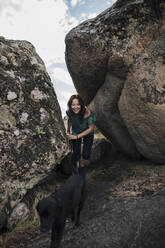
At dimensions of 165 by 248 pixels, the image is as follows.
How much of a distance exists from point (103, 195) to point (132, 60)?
4805 millimetres

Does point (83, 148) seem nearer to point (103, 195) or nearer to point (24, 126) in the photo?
point (103, 195)

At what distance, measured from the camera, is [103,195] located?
661 centimetres

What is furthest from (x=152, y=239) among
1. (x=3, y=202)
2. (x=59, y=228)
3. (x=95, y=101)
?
(x=95, y=101)

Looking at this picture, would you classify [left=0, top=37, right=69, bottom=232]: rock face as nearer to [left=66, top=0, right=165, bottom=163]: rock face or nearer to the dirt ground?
the dirt ground

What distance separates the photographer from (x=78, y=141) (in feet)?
23.1

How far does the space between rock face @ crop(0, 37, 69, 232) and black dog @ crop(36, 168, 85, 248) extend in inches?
48.9

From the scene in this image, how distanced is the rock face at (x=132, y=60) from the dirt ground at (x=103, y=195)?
3.15 feet

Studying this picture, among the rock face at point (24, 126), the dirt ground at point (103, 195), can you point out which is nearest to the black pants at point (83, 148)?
the rock face at point (24, 126)

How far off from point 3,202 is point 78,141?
3.12m

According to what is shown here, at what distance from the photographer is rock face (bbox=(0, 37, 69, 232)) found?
5.23 metres

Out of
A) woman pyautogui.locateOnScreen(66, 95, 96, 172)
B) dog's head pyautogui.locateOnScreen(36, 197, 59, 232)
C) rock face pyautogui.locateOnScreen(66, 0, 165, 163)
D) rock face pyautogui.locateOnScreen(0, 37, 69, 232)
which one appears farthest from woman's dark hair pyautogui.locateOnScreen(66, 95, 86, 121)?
dog's head pyautogui.locateOnScreen(36, 197, 59, 232)

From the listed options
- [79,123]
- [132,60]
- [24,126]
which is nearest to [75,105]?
[79,123]

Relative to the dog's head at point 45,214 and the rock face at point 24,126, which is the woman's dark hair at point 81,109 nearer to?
the rock face at point 24,126

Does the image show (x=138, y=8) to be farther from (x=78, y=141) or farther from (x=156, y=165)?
(x=156, y=165)
